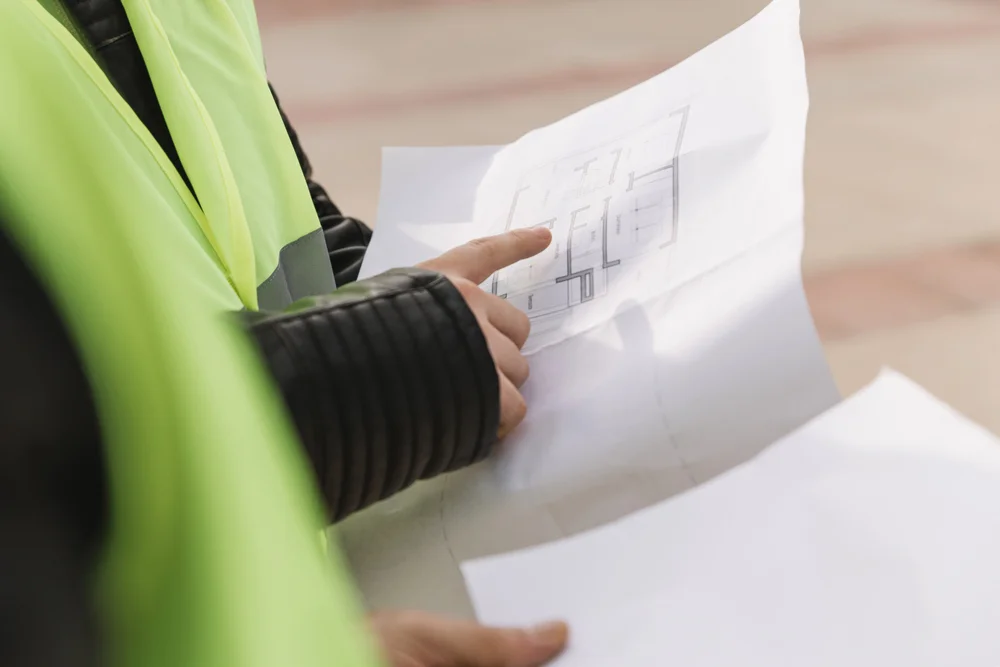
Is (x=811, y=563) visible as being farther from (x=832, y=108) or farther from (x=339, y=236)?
(x=832, y=108)

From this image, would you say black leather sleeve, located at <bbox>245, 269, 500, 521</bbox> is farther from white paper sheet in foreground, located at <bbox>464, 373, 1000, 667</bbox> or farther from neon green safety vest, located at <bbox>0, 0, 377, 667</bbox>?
neon green safety vest, located at <bbox>0, 0, 377, 667</bbox>

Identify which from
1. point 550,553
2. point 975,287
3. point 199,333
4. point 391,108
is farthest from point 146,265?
point 391,108

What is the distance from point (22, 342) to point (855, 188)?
0.47 metres

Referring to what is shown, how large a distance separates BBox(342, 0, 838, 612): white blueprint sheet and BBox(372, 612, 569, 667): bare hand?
2 centimetres

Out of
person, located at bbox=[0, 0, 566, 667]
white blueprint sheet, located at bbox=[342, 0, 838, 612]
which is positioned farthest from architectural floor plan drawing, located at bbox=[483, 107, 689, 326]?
person, located at bbox=[0, 0, 566, 667]

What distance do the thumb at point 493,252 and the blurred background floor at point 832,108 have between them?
10cm

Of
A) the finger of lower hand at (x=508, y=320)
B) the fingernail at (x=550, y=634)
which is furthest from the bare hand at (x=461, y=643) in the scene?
the finger of lower hand at (x=508, y=320)

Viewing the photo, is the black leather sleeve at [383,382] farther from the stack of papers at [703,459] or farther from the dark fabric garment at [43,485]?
the dark fabric garment at [43,485]

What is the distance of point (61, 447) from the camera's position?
71 mm

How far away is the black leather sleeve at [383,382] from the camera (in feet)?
0.83

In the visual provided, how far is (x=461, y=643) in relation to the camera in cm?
23

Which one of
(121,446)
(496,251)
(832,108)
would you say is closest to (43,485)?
(121,446)

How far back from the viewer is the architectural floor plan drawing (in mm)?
313

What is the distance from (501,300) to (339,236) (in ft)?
0.45
